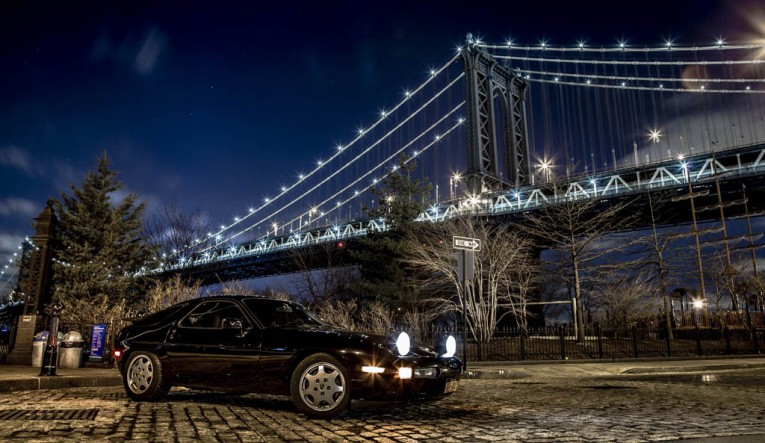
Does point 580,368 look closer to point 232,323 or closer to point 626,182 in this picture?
point 232,323

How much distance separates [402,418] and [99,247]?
67.7 feet

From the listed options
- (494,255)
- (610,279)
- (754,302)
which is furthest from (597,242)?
(754,302)

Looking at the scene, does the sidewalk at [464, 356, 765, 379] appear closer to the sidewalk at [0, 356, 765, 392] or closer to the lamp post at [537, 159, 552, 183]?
the sidewalk at [0, 356, 765, 392]

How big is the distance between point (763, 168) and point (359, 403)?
47752mm

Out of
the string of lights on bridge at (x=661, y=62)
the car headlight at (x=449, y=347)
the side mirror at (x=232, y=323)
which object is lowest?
the car headlight at (x=449, y=347)

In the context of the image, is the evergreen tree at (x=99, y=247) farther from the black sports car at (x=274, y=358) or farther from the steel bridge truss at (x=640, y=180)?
the steel bridge truss at (x=640, y=180)

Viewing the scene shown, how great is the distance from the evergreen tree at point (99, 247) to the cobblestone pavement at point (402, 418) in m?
15.1

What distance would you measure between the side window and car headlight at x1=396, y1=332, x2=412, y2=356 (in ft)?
6.18

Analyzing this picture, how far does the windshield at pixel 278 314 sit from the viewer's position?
5984 mm

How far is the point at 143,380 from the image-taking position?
20.6 ft

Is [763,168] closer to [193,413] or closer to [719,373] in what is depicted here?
[719,373]

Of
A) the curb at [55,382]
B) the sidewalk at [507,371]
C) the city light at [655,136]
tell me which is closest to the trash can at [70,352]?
the sidewalk at [507,371]

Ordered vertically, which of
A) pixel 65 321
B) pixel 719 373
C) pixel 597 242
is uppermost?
pixel 597 242

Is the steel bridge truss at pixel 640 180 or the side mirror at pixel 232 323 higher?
the steel bridge truss at pixel 640 180
